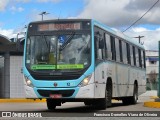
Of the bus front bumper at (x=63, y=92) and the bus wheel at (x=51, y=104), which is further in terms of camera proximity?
the bus wheel at (x=51, y=104)

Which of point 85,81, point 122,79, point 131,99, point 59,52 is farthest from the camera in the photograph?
point 131,99

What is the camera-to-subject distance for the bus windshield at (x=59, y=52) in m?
15.6

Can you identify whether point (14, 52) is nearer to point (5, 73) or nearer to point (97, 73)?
point (5, 73)

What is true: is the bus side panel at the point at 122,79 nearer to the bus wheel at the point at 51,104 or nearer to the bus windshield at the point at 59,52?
the bus wheel at the point at 51,104

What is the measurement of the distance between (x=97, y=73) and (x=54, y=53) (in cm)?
165

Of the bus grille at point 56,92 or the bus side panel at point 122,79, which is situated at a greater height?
the bus side panel at point 122,79

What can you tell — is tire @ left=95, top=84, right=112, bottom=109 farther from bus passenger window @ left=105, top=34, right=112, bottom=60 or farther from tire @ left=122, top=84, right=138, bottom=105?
tire @ left=122, top=84, right=138, bottom=105

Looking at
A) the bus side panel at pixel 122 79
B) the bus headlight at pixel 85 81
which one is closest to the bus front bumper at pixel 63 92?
the bus headlight at pixel 85 81

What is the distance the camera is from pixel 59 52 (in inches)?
623

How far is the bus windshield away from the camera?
15.6 meters

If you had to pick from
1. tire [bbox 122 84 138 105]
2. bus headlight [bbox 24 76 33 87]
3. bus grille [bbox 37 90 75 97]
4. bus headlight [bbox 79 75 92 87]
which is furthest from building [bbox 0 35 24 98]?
bus headlight [bbox 79 75 92 87]

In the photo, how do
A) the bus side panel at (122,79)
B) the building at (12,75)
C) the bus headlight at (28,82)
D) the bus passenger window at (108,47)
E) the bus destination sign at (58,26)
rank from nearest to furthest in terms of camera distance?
1. the bus headlight at (28,82)
2. the bus destination sign at (58,26)
3. the bus passenger window at (108,47)
4. the bus side panel at (122,79)
5. the building at (12,75)

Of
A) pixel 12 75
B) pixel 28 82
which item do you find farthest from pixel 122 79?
pixel 12 75

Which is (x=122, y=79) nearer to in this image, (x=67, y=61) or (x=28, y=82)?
(x=67, y=61)
